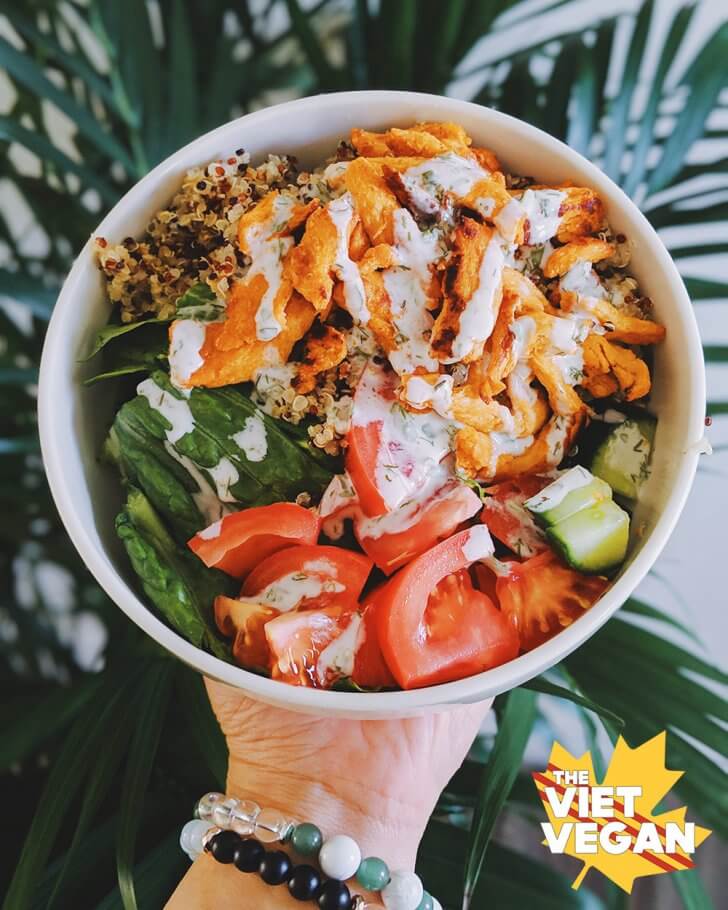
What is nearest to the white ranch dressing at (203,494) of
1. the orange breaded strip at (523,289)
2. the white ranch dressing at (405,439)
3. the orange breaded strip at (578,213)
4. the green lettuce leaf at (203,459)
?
the green lettuce leaf at (203,459)

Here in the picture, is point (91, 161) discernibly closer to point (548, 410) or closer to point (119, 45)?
point (119, 45)

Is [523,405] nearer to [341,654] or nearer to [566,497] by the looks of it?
[566,497]

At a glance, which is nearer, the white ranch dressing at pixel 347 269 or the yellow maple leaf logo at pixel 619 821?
the white ranch dressing at pixel 347 269

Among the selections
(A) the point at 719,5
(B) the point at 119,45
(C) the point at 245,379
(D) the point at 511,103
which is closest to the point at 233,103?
(B) the point at 119,45

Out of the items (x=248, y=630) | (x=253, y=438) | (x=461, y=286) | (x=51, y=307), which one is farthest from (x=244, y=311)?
(x=51, y=307)

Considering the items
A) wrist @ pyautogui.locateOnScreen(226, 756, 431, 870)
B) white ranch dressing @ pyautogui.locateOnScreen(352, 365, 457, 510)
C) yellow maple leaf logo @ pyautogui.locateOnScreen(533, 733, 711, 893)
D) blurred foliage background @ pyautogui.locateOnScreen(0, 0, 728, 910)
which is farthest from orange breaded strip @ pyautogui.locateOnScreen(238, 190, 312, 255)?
yellow maple leaf logo @ pyautogui.locateOnScreen(533, 733, 711, 893)

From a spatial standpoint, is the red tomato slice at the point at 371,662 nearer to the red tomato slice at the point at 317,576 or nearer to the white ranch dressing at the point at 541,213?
the red tomato slice at the point at 317,576

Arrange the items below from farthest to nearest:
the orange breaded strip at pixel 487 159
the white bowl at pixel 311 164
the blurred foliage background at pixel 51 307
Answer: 1. the blurred foliage background at pixel 51 307
2. the orange breaded strip at pixel 487 159
3. the white bowl at pixel 311 164
